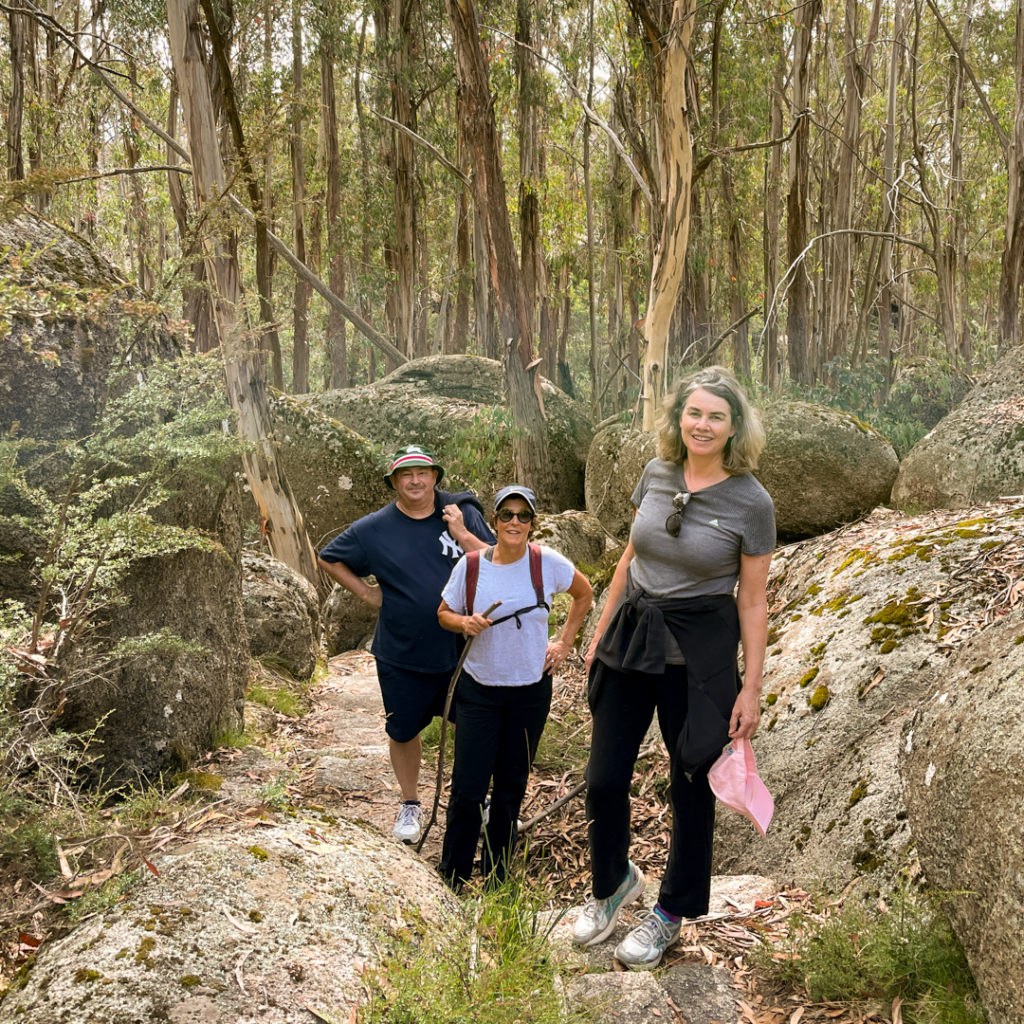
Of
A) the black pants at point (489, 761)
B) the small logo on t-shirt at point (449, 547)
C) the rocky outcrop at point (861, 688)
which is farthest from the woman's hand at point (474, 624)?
the rocky outcrop at point (861, 688)

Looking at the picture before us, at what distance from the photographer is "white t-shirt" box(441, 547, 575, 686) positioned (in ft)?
12.3

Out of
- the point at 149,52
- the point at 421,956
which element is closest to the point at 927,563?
the point at 421,956

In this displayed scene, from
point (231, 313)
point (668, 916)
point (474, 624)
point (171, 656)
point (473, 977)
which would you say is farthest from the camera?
point (231, 313)

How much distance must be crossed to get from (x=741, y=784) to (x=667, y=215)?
796cm

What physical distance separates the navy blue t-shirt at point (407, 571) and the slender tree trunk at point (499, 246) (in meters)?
6.88

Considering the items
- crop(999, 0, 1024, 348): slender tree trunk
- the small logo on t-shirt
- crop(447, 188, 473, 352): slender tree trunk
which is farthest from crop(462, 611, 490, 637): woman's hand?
crop(447, 188, 473, 352): slender tree trunk

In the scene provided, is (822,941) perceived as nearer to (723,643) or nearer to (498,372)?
(723,643)

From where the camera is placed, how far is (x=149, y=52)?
15.5m

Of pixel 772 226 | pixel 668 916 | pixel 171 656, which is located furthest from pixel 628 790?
pixel 772 226

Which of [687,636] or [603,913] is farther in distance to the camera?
[603,913]

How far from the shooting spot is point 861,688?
390cm

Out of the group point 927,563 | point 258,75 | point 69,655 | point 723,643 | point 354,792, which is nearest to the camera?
point 723,643

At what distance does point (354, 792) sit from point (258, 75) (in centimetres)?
1858

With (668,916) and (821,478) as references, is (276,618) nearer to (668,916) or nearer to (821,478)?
(821,478)
